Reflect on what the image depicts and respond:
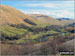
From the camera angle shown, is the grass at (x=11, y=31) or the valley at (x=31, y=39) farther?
the grass at (x=11, y=31)

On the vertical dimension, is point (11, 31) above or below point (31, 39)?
above

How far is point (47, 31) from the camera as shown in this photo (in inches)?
175

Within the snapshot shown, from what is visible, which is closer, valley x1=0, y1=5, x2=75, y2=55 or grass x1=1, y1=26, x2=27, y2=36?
valley x1=0, y1=5, x2=75, y2=55

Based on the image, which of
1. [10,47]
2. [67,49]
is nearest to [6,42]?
[10,47]

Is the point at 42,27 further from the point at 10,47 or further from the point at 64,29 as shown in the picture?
the point at 10,47

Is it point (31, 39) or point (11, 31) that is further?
point (31, 39)

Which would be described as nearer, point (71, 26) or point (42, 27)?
point (71, 26)

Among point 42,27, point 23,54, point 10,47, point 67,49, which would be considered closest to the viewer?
point 67,49

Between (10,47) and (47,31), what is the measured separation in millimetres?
1391

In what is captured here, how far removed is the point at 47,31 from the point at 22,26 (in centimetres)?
82

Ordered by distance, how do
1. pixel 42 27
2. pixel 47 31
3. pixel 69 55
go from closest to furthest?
1. pixel 69 55
2. pixel 47 31
3. pixel 42 27

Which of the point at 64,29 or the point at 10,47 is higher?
the point at 64,29

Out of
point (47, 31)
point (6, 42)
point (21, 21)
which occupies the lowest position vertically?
point (6, 42)

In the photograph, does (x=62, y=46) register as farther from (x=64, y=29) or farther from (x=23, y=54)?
(x=64, y=29)
